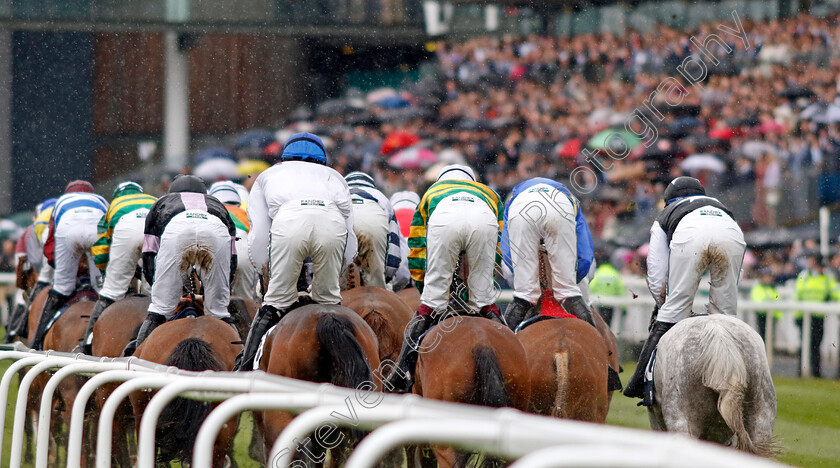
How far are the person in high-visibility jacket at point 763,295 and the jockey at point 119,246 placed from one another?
7040 mm

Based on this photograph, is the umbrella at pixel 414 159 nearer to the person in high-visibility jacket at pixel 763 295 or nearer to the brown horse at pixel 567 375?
the person in high-visibility jacket at pixel 763 295

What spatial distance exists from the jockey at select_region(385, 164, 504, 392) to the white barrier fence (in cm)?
149

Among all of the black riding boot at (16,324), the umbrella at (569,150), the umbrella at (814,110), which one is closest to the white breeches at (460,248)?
the black riding boot at (16,324)

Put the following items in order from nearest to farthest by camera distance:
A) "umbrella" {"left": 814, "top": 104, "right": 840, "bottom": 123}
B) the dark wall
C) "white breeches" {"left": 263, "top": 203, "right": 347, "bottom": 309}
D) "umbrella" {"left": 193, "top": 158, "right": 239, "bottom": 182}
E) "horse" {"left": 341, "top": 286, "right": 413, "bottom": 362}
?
"white breeches" {"left": 263, "top": 203, "right": 347, "bottom": 309} < "horse" {"left": 341, "top": 286, "right": 413, "bottom": 362} < "umbrella" {"left": 814, "top": 104, "right": 840, "bottom": 123} < "umbrella" {"left": 193, "top": 158, "right": 239, "bottom": 182} < the dark wall

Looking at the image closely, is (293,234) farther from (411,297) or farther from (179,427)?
(411,297)

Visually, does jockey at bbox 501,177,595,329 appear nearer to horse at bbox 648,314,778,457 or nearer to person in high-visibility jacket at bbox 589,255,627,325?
horse at bbox 648,314,778,457

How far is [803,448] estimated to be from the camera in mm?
6824

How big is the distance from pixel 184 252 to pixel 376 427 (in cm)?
300

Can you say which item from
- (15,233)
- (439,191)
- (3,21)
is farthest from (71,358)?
(3,21)

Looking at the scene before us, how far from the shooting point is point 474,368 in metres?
4.23

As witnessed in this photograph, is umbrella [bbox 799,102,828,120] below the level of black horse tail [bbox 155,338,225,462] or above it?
above

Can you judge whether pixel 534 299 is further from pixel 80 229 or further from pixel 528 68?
pixel 528 68

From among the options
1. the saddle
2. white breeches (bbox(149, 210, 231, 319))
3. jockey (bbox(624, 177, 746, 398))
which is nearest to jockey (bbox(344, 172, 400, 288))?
white breeches (bbox(149, 210, 231, 319))

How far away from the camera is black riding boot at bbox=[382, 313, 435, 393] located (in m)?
4.63
